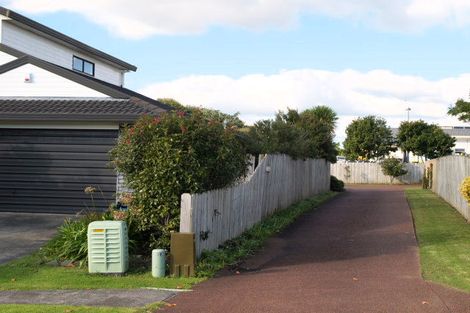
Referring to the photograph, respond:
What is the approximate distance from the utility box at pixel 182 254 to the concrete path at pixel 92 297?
1011 mm

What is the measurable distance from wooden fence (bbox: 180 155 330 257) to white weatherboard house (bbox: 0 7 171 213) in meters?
3.43

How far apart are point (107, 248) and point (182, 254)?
4.04 ft

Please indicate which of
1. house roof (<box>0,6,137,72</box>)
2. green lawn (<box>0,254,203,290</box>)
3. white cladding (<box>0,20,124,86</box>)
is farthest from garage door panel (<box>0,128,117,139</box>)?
green lawn (<box>0,254,203,290</box>)

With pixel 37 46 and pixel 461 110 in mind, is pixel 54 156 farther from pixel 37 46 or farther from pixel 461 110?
pixel 461 110

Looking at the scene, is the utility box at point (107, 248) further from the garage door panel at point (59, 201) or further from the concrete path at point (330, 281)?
the garage door panel at point (59, 201)

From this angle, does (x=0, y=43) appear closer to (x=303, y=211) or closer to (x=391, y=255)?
(x=303, y=211)

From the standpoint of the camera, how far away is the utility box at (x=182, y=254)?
9.74 meters

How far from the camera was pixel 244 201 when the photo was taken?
14562 mm

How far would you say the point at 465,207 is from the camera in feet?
61.1

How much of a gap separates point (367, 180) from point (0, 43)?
131ft

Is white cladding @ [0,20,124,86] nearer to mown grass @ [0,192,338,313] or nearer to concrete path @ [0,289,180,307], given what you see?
mown grass @ [0,192,338,313]

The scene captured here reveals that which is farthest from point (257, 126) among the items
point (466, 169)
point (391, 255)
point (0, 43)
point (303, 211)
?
point (391, 255)

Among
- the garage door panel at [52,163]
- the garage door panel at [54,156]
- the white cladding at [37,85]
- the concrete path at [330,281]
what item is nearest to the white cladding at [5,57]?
the white cladding at [37,85]

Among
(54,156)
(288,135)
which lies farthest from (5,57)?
(288,135)
